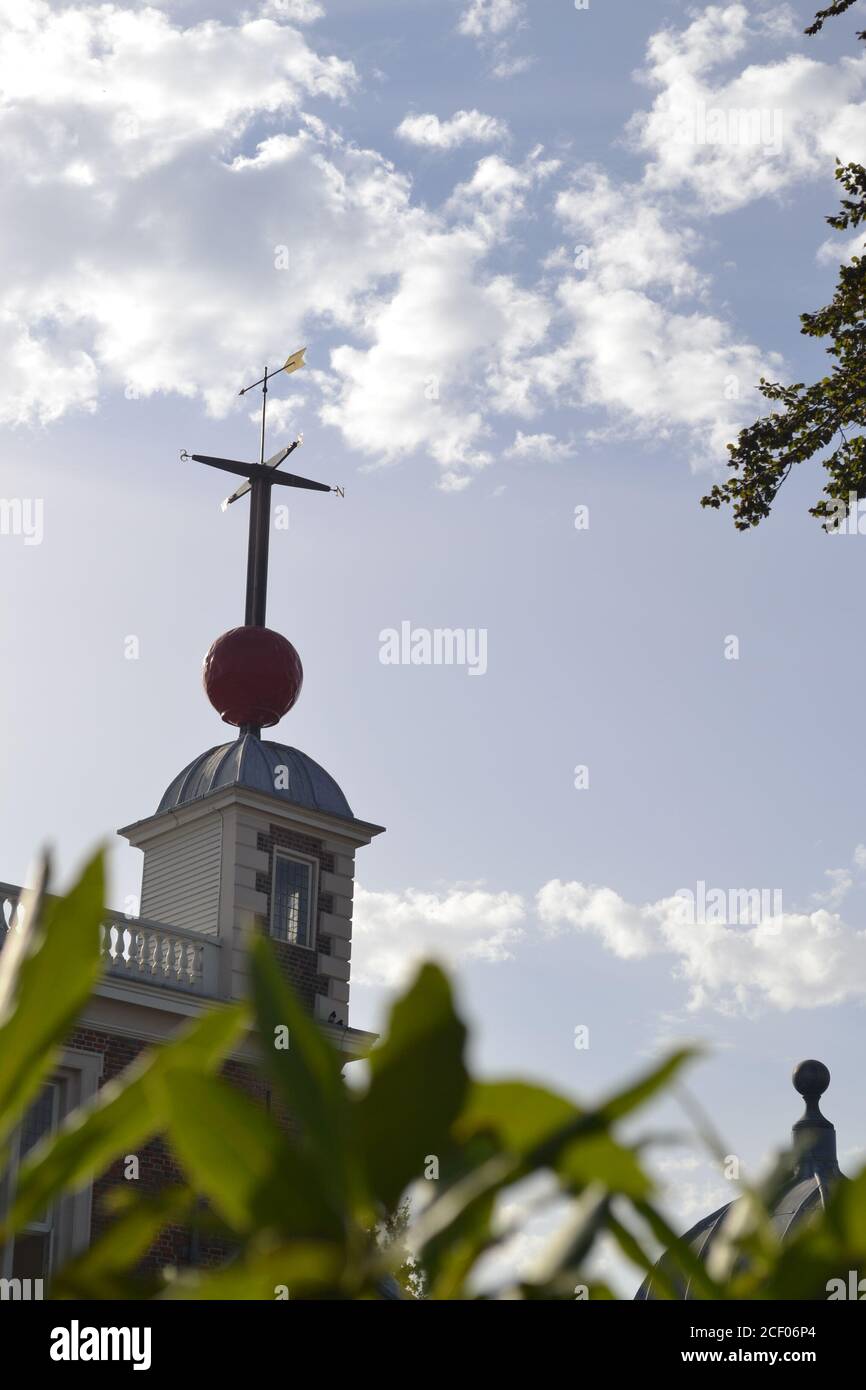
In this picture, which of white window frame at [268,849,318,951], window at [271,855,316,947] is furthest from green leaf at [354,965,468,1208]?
window at [271,855,316,947]

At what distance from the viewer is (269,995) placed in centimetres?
50

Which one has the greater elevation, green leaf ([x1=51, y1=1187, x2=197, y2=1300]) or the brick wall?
the brick wall

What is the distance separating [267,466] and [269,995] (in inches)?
984

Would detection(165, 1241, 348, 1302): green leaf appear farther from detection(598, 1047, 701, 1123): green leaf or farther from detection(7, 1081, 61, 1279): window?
detection(7, 1081, 61, 1279): window

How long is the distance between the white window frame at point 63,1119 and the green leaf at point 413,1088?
17.1 m

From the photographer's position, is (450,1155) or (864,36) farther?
(864,36)

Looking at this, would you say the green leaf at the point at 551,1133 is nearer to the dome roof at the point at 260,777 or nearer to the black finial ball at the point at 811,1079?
the dome roof at the point at 260,777

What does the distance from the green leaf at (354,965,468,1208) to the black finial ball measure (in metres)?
22.7

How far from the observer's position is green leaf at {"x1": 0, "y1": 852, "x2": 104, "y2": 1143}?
20.9 inches

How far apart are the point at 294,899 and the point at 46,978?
21774 millimetres

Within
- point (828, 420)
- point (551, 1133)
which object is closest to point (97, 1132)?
point (551, 1133)

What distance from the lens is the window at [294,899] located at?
21.7m
